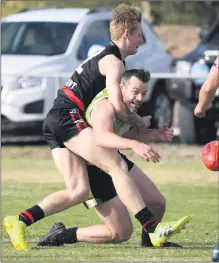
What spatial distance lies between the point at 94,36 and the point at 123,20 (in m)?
9.97

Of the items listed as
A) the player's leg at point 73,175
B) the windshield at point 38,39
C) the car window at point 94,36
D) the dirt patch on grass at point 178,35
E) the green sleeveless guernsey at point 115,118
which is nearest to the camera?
the green sleeveless guernsey at point 115,118

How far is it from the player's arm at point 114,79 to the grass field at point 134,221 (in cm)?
105

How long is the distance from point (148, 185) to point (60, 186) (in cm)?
501

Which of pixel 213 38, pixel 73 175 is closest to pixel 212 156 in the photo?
pixel 73 175

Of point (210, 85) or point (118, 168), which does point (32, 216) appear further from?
point (210, 85)

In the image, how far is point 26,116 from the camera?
16.7 meters

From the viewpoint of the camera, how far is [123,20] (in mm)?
7836

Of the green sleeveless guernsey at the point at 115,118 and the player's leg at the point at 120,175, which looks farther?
the green sleeveless guernsey at the point at 115,118

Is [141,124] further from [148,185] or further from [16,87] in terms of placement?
[16,87]

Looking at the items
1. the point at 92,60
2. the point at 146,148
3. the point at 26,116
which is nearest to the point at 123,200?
the point at 146,148

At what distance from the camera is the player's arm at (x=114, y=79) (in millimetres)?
7648

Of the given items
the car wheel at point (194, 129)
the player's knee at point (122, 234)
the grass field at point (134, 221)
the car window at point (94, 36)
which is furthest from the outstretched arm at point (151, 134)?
the car window at point (94, 36)

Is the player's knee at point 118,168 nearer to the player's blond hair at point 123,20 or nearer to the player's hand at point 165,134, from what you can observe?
the player's hand at point 165,134

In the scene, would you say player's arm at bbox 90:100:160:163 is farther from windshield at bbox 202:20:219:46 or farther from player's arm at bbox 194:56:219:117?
windshield at bbox 202:20:219:46
